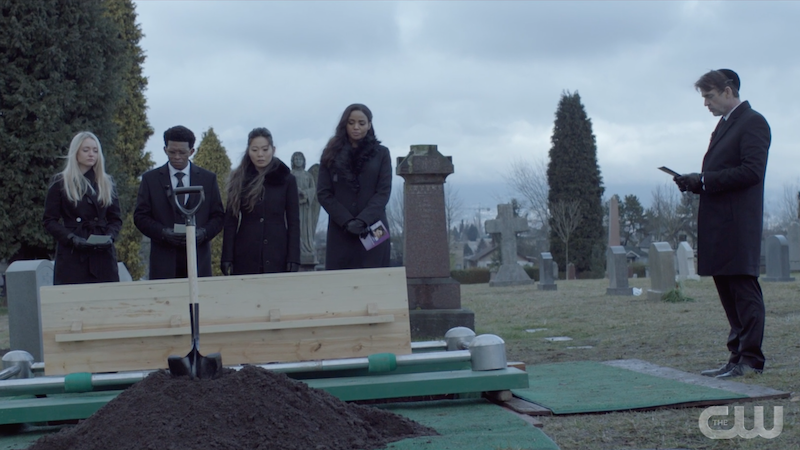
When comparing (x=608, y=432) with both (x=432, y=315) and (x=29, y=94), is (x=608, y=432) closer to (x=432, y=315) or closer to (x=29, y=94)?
(x=432, y=315)

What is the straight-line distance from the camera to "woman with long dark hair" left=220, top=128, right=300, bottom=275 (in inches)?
228

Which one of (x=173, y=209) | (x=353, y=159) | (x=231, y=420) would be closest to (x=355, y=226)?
(x=353, y=159)

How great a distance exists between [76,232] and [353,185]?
1.96 meters

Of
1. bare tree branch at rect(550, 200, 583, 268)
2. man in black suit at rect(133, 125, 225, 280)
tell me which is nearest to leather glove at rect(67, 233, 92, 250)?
man in black suit at rect(133, 125, 225, 280)

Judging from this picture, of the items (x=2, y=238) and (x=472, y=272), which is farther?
(x=472, y=272)

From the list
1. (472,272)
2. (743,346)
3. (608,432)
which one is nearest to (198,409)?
(608,432)

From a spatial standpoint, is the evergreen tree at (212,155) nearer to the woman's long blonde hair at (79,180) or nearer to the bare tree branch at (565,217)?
the bare tree branch at (565,217)

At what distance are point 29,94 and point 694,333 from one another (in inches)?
742

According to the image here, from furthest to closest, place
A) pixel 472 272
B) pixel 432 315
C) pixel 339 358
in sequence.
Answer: pixel 472 272 < pixel 432 315 < pixel 339 358

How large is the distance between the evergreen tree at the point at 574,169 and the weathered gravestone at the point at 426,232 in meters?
30.7

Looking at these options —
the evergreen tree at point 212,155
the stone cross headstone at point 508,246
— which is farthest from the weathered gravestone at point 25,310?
the evergreen tree at point 212,155

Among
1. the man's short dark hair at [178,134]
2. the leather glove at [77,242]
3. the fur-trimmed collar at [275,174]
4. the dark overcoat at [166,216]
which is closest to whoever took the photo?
the leather glove at [77,242]

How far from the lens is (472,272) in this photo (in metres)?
38.3

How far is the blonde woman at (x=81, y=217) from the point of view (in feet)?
18.4
